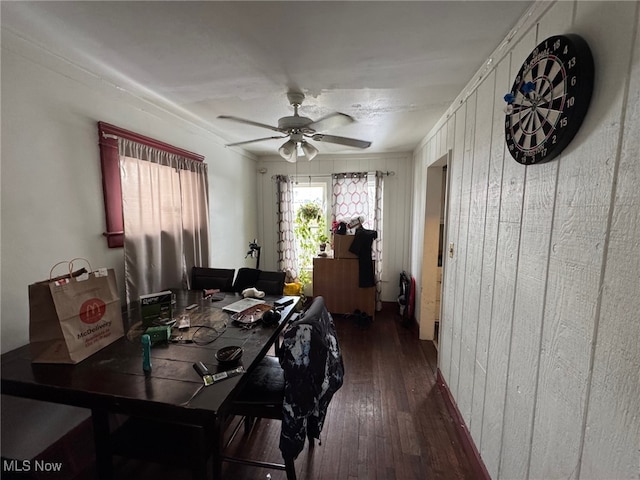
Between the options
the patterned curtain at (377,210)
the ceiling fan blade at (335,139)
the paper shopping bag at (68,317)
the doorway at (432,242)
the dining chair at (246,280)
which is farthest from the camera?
the patterned curtain at (377,210)

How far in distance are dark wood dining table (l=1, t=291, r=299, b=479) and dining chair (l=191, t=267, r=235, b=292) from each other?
0.90 m

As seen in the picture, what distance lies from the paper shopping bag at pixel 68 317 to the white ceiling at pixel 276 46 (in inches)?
47.9

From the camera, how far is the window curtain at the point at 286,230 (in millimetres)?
4051

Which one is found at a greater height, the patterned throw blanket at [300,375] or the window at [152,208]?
the window at [152,208]

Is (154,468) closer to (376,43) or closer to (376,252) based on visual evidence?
(376,43)

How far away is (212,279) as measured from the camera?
2490 mm

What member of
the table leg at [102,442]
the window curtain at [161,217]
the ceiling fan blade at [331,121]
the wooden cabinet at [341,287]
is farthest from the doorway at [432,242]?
the table leg at [102,442]

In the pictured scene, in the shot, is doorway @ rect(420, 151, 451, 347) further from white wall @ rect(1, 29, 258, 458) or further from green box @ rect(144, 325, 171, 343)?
white wall @ rect(1, 29, 258, 458)

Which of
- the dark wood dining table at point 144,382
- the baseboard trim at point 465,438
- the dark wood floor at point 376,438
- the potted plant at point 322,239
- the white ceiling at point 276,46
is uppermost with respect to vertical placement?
the white ceiling at point 276,46

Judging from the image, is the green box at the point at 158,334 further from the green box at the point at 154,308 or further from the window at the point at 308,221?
the window at the point at 308,221

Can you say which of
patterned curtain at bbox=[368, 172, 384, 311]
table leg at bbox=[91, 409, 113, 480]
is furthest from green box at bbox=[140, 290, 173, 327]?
patterned curtain at bbox=[368, 172, 384, 311]

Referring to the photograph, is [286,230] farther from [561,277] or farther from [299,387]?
[561,277]

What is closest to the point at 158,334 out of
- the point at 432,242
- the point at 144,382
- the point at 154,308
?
the point at 154,308

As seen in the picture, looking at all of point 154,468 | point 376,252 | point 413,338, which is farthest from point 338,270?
point 154,468
